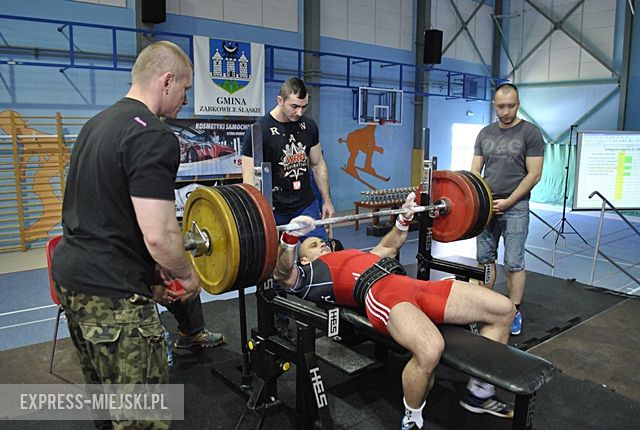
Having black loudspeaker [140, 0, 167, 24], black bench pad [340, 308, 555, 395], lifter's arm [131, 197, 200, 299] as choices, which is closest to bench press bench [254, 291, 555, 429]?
black bench pad [340, 308, 555, 395]

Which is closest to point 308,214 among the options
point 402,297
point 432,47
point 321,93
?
point 402,297

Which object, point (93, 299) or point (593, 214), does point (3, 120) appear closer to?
point (93, 299)

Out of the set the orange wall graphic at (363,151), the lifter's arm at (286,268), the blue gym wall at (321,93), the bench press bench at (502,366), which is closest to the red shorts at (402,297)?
the bench press bench at (502,366)

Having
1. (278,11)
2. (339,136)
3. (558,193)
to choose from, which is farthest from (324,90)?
(558,193)

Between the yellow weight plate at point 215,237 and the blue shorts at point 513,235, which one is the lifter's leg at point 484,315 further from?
the blue shorts at point 513,235

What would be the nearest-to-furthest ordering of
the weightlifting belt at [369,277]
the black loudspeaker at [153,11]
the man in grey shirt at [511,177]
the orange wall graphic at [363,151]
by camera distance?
the weightlifting belt at [369,277], the man in grey shirt at [511,177], the black loudspeaker at [153,11], the orange wall graphic at [363,151]

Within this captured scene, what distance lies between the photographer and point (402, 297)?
193 cm

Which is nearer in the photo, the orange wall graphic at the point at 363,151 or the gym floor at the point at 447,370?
the gym floor at the point at 447,370

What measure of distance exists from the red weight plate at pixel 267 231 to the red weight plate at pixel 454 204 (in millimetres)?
1292

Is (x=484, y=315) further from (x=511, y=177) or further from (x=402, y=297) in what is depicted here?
(x=511, y=177)

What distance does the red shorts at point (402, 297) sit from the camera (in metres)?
1.89

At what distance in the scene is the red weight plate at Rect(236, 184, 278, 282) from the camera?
5.41 feet

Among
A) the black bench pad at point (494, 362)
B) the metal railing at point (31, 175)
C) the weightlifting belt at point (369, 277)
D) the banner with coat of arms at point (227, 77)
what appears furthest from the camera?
the banner with coat of arms at point (227, 77)

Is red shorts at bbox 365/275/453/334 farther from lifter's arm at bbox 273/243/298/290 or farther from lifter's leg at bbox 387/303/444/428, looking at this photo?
lifter's arm at bbox 273/243/298/290
